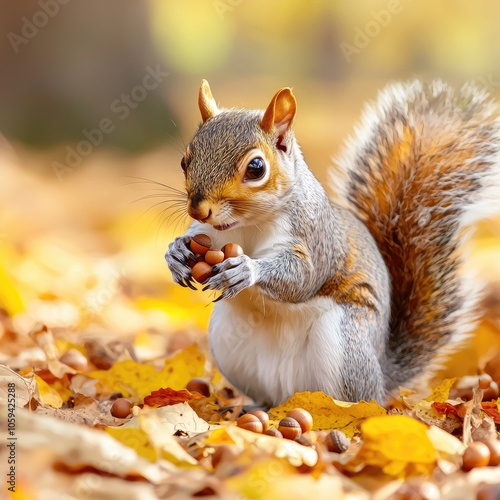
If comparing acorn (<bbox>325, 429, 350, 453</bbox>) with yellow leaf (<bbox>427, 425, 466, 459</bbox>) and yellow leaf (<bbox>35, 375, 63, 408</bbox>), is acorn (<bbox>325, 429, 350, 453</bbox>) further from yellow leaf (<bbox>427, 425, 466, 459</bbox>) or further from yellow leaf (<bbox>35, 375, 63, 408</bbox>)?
yellow leaf (<bbox>35, 375, 63, 408</bbox>)

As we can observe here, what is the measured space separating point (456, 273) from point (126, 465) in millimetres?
1118

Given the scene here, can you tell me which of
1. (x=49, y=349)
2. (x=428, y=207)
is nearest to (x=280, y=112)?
(x=428, y=207)

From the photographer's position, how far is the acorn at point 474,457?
1358 mm

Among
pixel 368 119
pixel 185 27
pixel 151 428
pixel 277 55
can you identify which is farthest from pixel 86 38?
pixel 151 428

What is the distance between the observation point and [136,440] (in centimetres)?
134

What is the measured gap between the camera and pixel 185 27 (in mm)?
5422

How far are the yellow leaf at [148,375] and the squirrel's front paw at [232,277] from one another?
51 centimetres

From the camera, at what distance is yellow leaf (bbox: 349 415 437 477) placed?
132cm

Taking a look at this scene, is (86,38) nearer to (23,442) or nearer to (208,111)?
(208,111)

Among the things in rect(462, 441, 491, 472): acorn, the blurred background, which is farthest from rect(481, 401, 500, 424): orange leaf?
the blurred background

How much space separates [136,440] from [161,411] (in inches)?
6.8

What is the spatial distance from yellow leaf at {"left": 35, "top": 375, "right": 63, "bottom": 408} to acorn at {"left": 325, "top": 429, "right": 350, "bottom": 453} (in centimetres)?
67

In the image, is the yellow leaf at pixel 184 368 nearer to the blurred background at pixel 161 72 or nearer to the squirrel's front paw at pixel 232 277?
the squirrel's front paw at pixel 232 277

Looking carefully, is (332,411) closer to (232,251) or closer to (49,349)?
(232,251)
